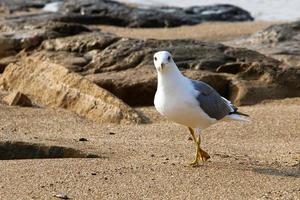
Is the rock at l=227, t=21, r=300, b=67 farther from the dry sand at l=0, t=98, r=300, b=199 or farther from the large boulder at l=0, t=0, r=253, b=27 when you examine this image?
the large boulder at l=0, t=0, r=253, b=27

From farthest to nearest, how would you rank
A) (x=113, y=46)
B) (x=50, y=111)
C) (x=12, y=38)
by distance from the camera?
(x=12, y=38) → (x=113, y=46) → (x=50, y=111)

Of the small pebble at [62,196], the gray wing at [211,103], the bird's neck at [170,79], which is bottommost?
the small pebble at [62,196]

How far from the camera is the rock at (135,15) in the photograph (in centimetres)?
1608

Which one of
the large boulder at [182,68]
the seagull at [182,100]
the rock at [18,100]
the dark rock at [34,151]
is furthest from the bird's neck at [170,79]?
the large boulder at [182,68]

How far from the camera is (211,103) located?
582 centimetres

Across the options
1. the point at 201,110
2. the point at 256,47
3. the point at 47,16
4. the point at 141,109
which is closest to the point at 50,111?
the point at 141,109

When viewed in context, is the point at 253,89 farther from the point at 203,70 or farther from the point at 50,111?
the point at 50,111

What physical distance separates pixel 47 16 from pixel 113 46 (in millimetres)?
5201

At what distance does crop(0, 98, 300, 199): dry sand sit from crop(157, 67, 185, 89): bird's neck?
1.78ft

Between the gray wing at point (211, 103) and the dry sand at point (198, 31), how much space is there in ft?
26.7

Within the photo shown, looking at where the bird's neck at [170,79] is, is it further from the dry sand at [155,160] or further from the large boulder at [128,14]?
the large boulder at [128,14]

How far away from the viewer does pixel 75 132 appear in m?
7.06

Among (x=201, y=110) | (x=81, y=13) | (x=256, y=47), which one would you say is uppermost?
(x=201, y=110)

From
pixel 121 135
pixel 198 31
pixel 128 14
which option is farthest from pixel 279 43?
pixel 128 14
